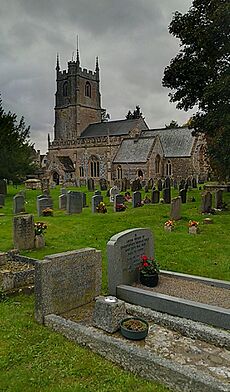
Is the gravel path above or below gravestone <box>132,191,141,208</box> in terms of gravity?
below

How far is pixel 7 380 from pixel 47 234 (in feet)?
28.6

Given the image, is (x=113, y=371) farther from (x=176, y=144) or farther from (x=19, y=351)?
(x=176, y=144)

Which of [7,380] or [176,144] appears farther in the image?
[176,144]

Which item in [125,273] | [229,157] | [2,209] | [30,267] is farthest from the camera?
[2,209]

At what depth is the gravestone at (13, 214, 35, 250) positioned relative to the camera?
1020 centimetres

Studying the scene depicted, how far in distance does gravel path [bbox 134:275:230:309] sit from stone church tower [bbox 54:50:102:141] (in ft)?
188

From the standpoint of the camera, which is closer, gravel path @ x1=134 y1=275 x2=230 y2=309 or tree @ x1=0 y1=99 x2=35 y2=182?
gravel path @ x1=134 y1=275 x2=230 y2=309

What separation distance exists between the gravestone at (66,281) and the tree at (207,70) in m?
11.4

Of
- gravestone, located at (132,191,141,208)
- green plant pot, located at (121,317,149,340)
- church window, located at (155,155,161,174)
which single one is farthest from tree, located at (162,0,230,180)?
church window, located at (155,155,161,174)

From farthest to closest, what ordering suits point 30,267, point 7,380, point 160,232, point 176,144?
point 176,144 < point 160,232 < point 30,267 < point 7,380

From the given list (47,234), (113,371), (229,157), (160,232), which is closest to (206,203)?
(229,157)

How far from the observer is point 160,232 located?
1244 cm

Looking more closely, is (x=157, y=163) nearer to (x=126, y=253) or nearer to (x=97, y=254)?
(x=126, y=253)

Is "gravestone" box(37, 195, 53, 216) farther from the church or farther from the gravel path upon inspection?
the church
